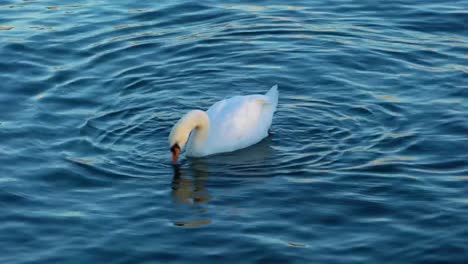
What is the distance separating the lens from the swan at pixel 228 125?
15.2m

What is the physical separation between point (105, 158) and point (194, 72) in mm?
3656

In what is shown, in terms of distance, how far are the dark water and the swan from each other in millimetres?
254

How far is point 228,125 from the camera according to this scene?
51.2 ft

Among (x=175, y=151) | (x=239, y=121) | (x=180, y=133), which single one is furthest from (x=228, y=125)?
(x=175, y=151)

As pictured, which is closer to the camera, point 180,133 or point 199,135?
point 180,133

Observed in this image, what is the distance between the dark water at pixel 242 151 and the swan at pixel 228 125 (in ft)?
0.83

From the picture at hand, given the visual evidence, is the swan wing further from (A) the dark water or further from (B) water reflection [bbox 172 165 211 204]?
(B) water reflection [bbox 172 165 211 204]

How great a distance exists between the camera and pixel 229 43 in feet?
63.6

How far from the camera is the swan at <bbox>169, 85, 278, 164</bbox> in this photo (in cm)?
1519

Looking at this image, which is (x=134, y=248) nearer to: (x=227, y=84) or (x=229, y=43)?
(x=227, y=84)

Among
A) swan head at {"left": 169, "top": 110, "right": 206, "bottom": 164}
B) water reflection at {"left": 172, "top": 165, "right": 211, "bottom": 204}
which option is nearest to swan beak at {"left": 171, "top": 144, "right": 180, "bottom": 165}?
swan head at {"left": 169, "top": 110, "right": 206, "bottom": 164}

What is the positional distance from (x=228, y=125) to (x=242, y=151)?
16.1 inches

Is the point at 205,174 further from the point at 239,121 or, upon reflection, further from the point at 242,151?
the point at 239,121

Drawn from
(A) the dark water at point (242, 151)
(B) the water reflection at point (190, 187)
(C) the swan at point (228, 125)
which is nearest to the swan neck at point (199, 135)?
(C) the swan at point (228, 125)
